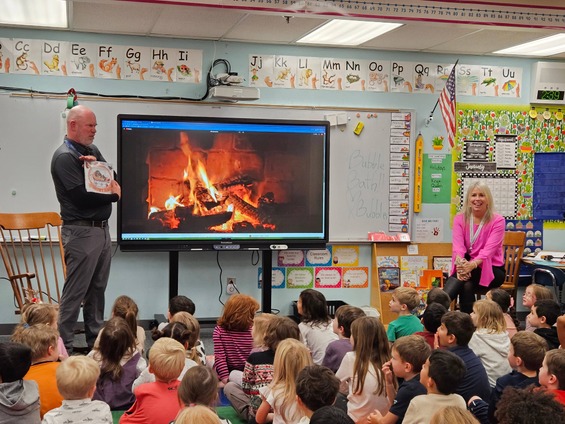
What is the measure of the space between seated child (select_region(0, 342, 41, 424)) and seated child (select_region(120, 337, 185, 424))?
447mm

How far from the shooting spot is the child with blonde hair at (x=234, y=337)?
4812 millimetres

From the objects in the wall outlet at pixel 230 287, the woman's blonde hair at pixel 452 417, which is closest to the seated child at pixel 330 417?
the woman's blonde hair at pixel 452 417

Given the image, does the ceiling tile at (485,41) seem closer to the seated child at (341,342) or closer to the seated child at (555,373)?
the seated child at (341,342)

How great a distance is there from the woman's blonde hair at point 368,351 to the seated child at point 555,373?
866mm

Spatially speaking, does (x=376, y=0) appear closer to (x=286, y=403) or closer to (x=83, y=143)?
(x=83, y=143)

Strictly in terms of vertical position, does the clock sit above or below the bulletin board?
above

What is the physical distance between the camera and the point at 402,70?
302 inches

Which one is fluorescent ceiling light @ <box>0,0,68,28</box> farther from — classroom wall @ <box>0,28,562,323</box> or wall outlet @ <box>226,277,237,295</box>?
wall outlet @ <box>226,277,237,295</box>

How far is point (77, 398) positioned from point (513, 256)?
209 inches

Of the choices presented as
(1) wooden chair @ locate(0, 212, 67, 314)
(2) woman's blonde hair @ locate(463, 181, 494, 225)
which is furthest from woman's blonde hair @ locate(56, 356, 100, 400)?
(2) woman's blonde hair @ locate(463, 181, 494, 225)

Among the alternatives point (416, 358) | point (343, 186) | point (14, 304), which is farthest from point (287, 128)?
point (416, 358)

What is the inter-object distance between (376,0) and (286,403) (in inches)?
109

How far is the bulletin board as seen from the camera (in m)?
7.88

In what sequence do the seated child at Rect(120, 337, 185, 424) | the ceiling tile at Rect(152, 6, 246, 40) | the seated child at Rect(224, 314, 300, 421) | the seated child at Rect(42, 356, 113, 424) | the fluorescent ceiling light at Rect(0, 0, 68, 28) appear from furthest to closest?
the ceiling tile at Rect(152, 6, 246, 40)
the fluorescent ceiling light at Rect(0, 0, 68, 28)
the seated child at Rect(224, 314, 300, 421)
the seated child at Rect(120, 337, 185, 424)
the seated child at Rect(42, 356, 113, 424)
